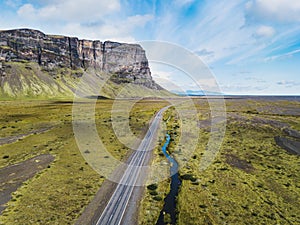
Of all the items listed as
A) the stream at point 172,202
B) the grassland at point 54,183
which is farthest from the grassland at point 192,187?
the stream at point 172,202

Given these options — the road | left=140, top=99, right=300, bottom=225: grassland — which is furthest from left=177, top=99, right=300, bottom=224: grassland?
the road

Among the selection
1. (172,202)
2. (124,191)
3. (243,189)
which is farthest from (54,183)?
(243,189)

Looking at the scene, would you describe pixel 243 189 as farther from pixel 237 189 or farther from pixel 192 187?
pixel 192 187

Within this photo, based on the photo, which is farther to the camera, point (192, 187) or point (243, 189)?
point (192, 187)

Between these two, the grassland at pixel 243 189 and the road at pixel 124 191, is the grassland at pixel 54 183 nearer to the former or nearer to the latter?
the road at pixel 124 191

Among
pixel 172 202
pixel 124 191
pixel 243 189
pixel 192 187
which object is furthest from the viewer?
pixel 192 187

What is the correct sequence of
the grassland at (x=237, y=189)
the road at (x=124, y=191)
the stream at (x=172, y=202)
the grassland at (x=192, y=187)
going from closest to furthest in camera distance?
the road at (x=124, y=191) → the stream at (x=172, y=202) → the grassland at (x=192, y=187) → the grassland at (x=237, y=189)

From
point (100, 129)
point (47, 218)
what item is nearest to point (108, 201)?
point (47, 218)

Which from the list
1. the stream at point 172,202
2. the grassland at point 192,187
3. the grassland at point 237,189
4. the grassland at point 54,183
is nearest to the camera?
the grassland at point 54,183

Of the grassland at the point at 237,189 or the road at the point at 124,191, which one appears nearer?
the road at the point at 124,191

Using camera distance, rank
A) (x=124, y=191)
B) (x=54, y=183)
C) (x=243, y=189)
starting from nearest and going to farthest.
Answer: (x=124, y=191) < (x=243, y=189) < (x=54, y=183)

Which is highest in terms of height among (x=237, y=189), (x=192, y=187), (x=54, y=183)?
(x=54, y=183)

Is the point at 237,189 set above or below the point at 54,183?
below
